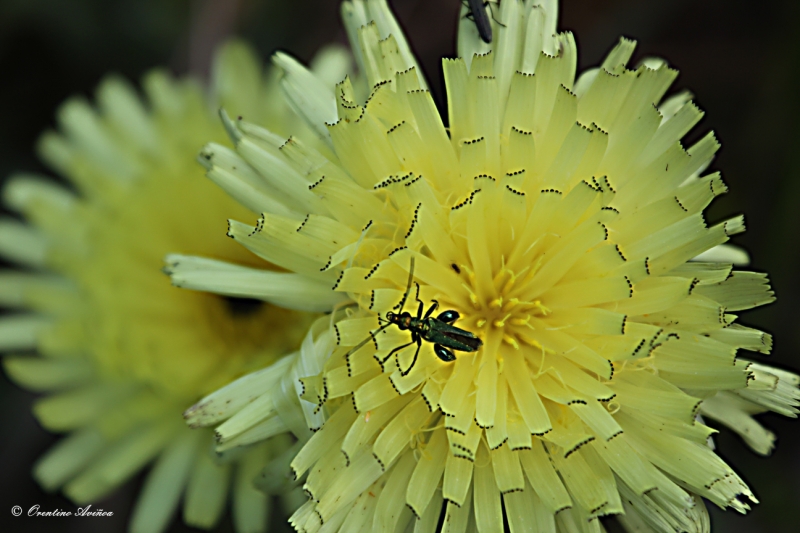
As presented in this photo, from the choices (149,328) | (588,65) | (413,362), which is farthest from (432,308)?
(588,65)

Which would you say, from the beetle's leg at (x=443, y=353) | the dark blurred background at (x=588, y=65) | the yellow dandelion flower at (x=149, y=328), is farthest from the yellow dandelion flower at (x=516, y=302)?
the dark blurred background at (x=588, y=65)

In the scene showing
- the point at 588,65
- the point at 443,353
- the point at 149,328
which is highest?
the point at 588,65

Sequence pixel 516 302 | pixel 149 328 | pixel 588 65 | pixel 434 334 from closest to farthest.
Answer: pixel 434 334 → pixel 516 302 → pixel 149 328 → pixel 588 65

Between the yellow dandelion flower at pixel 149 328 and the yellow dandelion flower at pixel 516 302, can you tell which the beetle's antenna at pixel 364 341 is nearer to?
the yellow dandelion flower at pixel 516 302

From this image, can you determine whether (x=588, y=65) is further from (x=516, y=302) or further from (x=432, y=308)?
(x=432, y=308)

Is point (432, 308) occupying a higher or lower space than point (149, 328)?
lower

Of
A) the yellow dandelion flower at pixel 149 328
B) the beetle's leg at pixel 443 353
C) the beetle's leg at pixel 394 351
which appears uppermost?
the yellow dandelion flower at pixel 149 328
